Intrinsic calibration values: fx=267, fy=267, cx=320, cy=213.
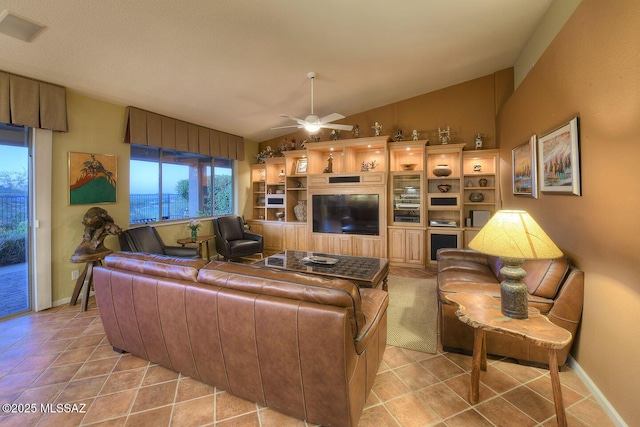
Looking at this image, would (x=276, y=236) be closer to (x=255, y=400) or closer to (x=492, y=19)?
(x=255, y=400)

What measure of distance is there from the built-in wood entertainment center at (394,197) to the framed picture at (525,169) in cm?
114

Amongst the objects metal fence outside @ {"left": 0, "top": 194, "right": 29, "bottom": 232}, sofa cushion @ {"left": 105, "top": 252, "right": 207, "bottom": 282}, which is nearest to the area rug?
sofa cushion @ {"left": 105, "top": 252, "right": 207, "bottom": 282}

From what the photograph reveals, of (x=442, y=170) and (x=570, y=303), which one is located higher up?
(x=442, y=170)

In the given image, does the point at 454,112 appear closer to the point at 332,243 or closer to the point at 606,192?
the point at 332,243

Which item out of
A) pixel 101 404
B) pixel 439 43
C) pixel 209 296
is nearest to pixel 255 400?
pixel 209 296

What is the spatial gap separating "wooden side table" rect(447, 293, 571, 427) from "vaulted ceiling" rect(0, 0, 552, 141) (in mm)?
2782

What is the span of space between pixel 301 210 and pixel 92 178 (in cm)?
366

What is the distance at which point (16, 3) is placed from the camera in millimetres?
2078

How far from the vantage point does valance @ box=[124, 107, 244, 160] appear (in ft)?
13.2

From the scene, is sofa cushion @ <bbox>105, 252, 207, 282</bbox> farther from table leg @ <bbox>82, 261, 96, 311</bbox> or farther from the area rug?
the area rug

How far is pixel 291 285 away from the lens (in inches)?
59.8

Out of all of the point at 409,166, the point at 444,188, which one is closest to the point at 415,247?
the point at 444,188

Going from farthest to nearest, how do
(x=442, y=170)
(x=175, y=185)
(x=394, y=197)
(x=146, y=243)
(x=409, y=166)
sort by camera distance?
(x=394, y=197) < (x=409, y=166) < (x=175, y=185) < (x=442, y=170) < (x=146, y=243)

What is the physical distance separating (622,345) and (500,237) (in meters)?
0.93
